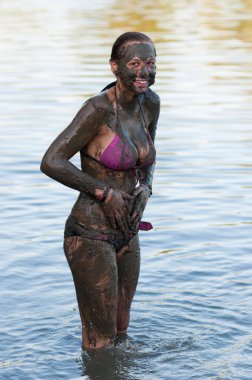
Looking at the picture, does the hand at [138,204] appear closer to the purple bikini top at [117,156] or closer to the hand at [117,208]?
the hand at [117,208]

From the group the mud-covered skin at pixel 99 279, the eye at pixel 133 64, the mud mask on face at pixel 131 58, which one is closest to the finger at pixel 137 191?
the mud-covered skin at pixel 99 279

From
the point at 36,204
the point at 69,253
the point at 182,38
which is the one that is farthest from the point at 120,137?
the point at 182,38

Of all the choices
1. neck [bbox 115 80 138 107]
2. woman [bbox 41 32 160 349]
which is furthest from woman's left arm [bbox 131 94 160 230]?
neck [bbox 115 80 138 107]

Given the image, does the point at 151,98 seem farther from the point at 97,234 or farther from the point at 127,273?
the point at 127,273

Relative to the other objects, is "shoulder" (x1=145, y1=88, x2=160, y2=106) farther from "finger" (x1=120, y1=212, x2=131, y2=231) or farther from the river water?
the river water

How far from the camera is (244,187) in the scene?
13.8m

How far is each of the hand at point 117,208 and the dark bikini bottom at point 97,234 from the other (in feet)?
0.28

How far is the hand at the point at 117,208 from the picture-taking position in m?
7.09

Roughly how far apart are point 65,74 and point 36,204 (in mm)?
12491

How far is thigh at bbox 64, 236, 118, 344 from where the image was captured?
284 inches

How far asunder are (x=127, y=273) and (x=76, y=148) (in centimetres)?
112

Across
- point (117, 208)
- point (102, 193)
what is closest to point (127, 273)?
point (117, 208)

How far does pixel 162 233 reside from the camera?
38.4 feet

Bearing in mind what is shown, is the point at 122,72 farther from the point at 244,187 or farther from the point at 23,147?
the point at 23,147
